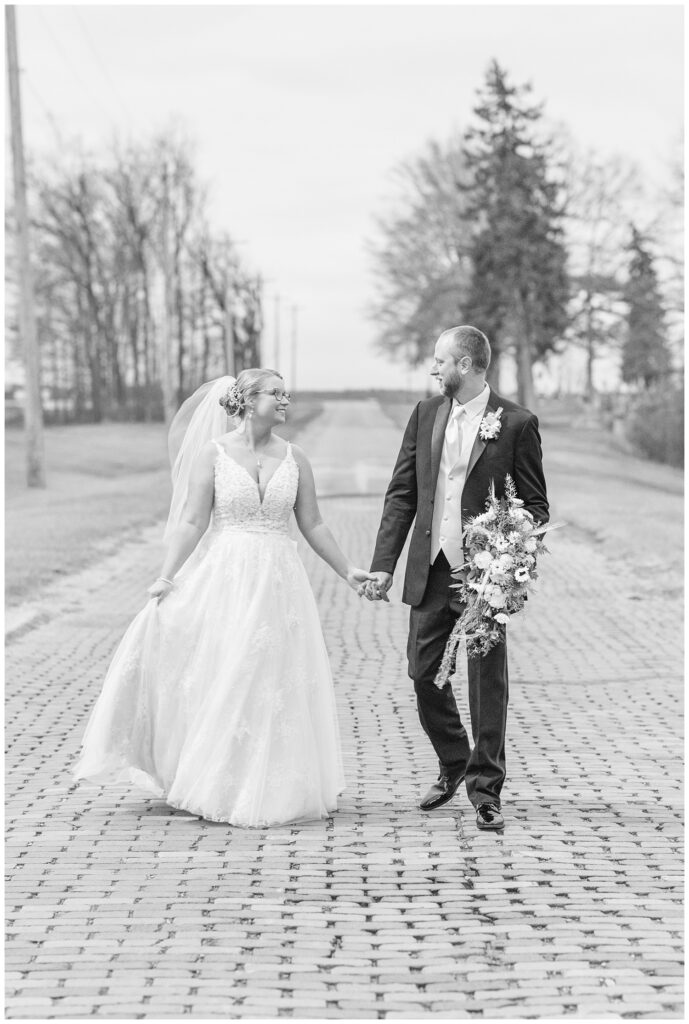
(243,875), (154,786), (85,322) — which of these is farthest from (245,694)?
(85,322)

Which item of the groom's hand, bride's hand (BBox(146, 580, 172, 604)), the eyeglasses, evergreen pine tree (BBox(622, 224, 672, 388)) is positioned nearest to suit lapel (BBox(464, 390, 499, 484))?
the groom's hand

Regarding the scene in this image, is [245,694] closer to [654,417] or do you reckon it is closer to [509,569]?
[509,569]

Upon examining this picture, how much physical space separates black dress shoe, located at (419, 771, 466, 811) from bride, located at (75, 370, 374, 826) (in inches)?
17.2

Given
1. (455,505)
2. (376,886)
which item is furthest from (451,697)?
(376,886)

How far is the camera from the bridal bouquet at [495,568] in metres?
6.53

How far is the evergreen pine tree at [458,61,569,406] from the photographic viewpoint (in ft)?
196

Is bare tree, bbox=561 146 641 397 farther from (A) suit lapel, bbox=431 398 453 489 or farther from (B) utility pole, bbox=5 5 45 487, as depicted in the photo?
(A) suit lapel, bbox=431 398 453 489

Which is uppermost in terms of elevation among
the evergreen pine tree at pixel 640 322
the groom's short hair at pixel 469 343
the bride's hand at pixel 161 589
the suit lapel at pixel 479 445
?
the evergreen pine tree at pixel 640 322

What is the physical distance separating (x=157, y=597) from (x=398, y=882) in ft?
6.73

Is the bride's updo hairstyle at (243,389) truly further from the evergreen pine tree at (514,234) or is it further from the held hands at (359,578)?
the evergreen pine tree at (514,234)

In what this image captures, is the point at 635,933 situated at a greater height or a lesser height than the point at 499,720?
lesser

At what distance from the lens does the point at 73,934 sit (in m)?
5.29

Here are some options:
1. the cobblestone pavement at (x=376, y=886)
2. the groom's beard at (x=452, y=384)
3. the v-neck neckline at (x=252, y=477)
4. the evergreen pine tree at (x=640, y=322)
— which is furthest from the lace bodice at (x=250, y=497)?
the evergreen pine tree at (x=640, y=322)

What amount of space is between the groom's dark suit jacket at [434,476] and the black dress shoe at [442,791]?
905 mm
